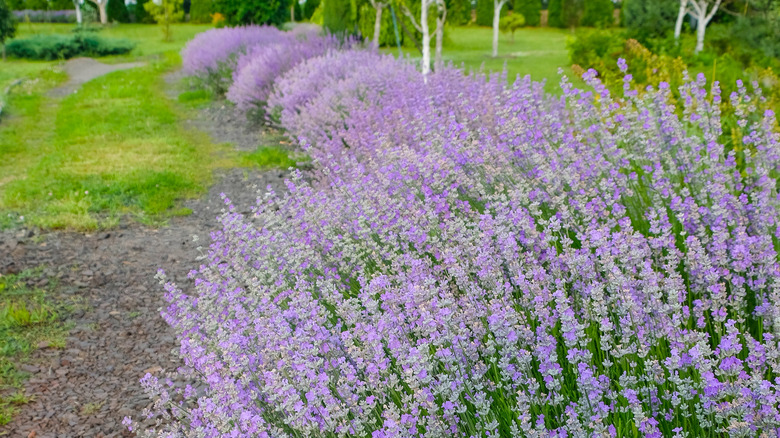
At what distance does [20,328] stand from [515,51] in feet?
63.0

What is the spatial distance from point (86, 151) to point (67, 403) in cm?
602

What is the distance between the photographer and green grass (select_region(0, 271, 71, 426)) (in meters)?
3.46

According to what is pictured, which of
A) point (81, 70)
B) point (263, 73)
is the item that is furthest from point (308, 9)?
point (263, 73)

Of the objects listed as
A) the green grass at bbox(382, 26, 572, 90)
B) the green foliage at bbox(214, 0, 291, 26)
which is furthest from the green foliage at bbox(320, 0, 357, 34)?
the green foliage at bbox(214, 0, 291, 26)

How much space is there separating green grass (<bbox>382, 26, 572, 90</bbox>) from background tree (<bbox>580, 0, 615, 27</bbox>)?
155 cm

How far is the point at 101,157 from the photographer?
8258mm

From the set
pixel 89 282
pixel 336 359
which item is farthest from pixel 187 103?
pixel 336 359

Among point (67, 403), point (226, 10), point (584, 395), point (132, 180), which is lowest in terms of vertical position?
point (67, 403)

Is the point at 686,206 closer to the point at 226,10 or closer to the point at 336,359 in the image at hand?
the point at 336,359

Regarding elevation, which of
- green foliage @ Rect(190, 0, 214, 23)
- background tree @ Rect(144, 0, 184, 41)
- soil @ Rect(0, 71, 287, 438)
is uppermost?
green foliage @ Rect(190, 0, 214, 23)

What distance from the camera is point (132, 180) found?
715cm

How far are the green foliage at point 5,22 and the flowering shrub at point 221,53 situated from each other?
28.8ft

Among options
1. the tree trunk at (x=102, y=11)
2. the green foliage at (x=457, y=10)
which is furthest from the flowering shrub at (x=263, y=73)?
the tree trunk at (x=102, y=11)

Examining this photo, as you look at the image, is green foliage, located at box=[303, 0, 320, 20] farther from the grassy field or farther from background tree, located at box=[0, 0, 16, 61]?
the grassy field
